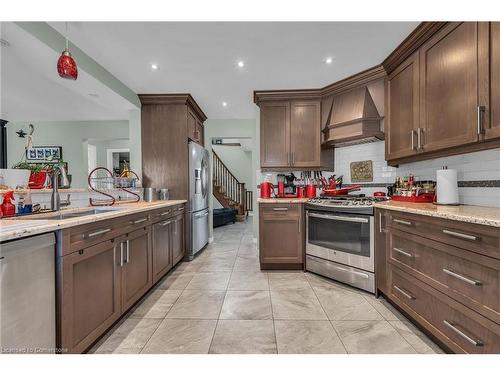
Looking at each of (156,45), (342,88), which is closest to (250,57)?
(156,45)

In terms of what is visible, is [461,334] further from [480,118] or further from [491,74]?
[491,74]

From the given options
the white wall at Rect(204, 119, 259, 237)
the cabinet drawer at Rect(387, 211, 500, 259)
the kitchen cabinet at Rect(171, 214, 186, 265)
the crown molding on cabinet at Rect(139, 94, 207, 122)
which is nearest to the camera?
the cabinet drawer at Rect(387, 211, 500, 259)

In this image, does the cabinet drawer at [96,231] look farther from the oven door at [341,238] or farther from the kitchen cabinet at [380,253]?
the kitchen cabinet at [380,253]

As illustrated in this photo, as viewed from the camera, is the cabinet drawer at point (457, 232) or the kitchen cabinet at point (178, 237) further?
the kitchen cabinet at point (178, 237)

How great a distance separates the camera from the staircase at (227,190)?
7711mm

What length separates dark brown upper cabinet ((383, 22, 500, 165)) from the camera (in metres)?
1.56

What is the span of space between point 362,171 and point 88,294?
10.6 ft

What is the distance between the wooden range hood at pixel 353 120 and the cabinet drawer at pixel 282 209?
1056 mm

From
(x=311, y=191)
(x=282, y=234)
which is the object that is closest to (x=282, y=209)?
(x=282, y=234)

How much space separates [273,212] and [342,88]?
6.17ft

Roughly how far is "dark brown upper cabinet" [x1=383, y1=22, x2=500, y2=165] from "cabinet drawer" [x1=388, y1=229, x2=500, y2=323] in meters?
0.80

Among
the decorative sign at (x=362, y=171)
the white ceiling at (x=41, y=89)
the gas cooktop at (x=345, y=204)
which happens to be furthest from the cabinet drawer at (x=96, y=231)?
the decorative sign at (x=362, y=171)

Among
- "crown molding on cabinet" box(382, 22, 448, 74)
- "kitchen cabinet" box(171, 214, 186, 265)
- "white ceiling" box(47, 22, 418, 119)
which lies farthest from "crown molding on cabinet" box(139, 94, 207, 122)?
"crown molding on cabinet" box(382, 22, 448, 74)

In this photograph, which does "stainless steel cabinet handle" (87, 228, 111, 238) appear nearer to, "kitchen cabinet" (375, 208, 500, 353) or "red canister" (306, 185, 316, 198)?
"kitchen cabinet" (375, 208, 500, 353)
